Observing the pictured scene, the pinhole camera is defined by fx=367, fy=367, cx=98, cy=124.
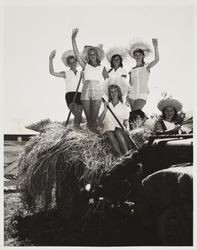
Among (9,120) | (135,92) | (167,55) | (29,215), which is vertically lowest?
(29,215)

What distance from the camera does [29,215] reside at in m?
2.61

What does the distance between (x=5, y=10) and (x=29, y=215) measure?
1.47 meters

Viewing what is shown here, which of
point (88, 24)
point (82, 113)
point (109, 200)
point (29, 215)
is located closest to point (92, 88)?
Result: point (82, 113)

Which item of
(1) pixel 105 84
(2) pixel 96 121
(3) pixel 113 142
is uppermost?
(1) pixel 105 84

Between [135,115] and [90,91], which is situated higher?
[90,91]

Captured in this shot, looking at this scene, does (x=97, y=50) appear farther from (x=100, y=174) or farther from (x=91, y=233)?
(x=91, y=233)

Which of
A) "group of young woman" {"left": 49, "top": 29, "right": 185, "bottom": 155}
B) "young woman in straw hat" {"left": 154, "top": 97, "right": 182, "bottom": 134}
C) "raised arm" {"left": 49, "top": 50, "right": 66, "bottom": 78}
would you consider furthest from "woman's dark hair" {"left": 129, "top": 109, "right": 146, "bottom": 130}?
"raised arm" {"left": 49, "top": 50, "right": 66, "bottom": 78}

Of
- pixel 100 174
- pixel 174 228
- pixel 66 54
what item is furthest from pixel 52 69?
pixel 174 228

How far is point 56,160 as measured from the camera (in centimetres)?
259

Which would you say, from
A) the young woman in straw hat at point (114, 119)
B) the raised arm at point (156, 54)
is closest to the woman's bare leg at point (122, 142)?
the young woman in straw hat at point (114, 119)

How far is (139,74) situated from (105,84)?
0.83 feet

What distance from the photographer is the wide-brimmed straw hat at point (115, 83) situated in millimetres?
2629

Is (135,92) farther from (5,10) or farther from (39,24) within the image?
(5,10)

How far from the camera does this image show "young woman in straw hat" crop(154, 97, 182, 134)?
2.61m
